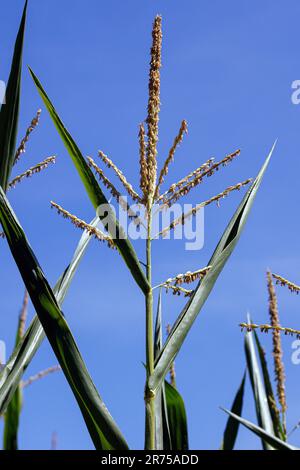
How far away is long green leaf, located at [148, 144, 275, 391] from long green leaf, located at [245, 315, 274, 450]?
52cm

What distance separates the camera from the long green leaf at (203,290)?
2.09 m

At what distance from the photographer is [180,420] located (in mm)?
2461

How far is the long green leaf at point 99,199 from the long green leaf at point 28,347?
46 centimetres

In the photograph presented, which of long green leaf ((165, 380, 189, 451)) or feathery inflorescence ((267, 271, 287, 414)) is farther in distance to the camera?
feathery inflorescence ((267, 271, 287, 414))

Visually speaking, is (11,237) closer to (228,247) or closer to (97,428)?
(97,428)

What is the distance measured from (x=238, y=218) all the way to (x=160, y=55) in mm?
634

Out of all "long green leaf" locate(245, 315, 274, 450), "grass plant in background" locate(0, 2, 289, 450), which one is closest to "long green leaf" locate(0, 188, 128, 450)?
"grass plant in background" locate(0, 2, 289, 450)

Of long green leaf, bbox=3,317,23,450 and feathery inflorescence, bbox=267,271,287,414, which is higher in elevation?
feathery inflorescence, bbox=267,271,287,414

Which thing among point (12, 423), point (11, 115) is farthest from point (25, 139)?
point (12, 423)

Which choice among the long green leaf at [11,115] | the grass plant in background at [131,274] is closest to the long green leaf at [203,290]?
the grass plant in background at [131,274]

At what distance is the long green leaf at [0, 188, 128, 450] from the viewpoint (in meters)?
1.95

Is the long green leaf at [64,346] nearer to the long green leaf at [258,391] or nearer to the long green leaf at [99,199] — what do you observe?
the long green leaf at [99,199]

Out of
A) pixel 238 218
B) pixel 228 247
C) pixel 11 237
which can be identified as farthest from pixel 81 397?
pixel 238 218

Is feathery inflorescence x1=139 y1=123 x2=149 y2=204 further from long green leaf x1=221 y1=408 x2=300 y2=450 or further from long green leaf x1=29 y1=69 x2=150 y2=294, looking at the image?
long green leaf x1=221 y1=408 x2=300 y2=450
